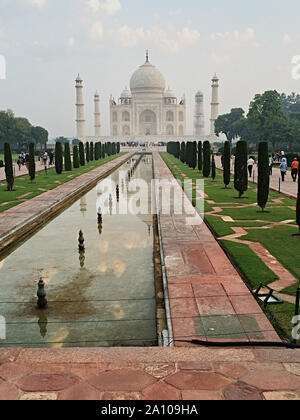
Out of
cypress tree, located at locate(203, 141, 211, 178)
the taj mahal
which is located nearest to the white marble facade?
the taj mahal

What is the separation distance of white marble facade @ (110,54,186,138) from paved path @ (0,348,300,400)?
7194 centimetres

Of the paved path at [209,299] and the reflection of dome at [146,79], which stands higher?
the reflection of dome at [146,79]

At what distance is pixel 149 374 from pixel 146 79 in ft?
251

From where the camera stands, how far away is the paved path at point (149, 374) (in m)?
2.92

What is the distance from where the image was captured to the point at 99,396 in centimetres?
290

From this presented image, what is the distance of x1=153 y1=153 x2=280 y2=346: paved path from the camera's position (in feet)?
12.9

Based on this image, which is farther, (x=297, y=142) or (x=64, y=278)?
(x=297, y=142)

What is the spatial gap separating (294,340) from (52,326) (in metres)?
2.52

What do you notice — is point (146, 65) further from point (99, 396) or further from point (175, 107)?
point (99, 396)

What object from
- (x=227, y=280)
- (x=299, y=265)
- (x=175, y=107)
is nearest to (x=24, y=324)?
(x=227, y=280)

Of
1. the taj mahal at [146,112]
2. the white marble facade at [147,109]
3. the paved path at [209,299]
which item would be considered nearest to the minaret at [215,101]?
the taj mahal at [146,112]

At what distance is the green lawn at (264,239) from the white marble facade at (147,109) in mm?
63873

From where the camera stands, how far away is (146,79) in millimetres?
75500

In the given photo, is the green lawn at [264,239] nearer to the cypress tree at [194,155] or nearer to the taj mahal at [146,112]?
the cypress tree at [194,155]
